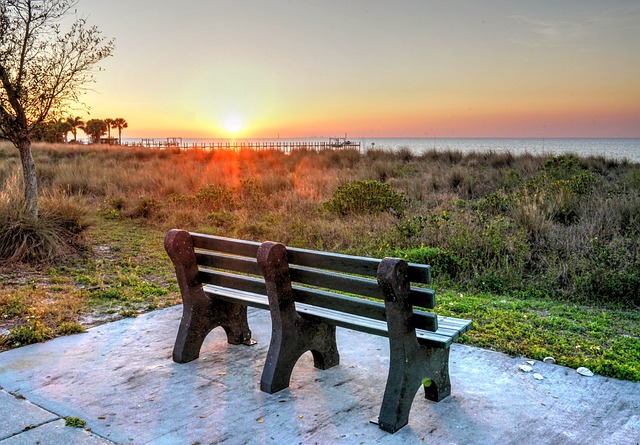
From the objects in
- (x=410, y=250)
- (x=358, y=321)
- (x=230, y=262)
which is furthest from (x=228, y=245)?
(x=410, y=250)

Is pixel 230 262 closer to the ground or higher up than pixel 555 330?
higher up

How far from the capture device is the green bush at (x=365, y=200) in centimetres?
1236

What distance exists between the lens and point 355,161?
28.1 m

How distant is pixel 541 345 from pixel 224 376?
2.70 meters

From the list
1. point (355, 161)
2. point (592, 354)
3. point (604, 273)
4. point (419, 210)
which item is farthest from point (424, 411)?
point (355, 161)

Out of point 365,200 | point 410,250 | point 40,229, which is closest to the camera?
point 410,250

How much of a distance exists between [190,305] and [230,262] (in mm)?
637

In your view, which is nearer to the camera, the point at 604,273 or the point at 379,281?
the point at 379,281

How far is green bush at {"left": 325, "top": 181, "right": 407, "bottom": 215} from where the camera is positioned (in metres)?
12.4

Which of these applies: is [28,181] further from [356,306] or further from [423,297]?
[423,297]

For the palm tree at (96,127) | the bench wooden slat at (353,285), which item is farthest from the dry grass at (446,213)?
the palm tree at (96,127)

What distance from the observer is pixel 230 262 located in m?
4.22

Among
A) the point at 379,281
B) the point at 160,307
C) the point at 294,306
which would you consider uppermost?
the point at 379,281

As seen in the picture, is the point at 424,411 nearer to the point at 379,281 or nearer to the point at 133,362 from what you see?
the point at 379,281
